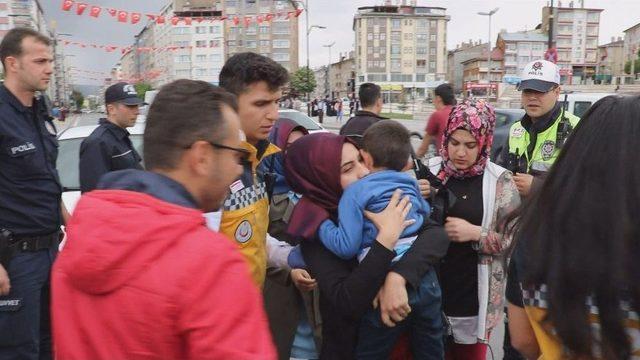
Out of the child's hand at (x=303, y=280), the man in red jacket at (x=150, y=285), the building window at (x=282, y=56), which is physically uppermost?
the building window at (x=282, y=56)

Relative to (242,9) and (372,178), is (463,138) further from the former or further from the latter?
(242,9)

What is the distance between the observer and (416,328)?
233 centimetres

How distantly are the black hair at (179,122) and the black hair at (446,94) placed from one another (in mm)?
6304

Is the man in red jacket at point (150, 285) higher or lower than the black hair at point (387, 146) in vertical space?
lower

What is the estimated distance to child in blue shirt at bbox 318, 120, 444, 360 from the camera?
7.25ft

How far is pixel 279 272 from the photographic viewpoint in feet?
8.70

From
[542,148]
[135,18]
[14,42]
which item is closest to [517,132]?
[542,148]

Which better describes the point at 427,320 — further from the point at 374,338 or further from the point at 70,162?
the point at 70,162

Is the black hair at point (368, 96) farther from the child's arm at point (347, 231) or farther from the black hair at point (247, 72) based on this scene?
the child's arm at point (347, 231)

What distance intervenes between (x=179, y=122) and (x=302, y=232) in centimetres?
105

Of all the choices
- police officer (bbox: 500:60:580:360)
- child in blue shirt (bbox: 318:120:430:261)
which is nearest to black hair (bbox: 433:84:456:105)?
police officer (bbox: 500:60:580:360)

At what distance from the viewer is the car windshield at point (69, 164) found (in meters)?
5.22

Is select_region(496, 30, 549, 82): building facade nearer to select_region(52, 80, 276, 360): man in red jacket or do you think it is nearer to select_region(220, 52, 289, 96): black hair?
select_region(220, 52, 289, 96): black hair

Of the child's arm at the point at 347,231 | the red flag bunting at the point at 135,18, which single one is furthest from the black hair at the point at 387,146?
the red flag bunting at the point at 135,18
